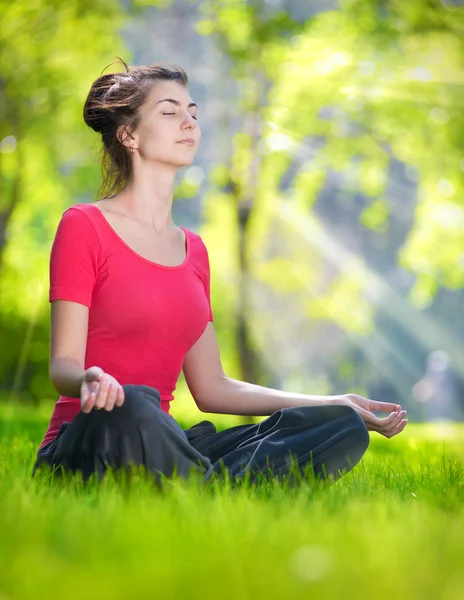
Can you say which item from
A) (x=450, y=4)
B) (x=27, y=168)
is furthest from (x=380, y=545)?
(x=27, y=168)

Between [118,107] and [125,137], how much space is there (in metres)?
0.12

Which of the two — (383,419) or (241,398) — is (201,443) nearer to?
(241,398)

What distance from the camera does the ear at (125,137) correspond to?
10.8 ft

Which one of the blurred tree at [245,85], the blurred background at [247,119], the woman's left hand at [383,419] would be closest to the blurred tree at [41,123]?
the blurred background at [247,119]

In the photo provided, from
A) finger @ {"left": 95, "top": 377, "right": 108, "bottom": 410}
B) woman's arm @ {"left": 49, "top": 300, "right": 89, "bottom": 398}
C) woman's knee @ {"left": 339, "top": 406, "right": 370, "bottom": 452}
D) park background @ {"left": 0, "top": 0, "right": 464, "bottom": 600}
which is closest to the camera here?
park background @ {"left": 0, "top": 0, "right": 464, "bottom": 600}

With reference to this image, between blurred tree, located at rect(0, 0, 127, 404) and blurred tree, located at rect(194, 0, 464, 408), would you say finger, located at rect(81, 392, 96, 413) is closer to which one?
blurred tree, located at rect(194, 0, 464, 408)

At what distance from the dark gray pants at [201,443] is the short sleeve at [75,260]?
426mm

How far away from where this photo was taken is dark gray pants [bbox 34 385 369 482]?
2514 mm

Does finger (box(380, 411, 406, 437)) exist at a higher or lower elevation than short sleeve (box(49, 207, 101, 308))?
lower

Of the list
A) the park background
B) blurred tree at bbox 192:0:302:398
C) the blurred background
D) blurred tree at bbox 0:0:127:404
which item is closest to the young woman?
the park background

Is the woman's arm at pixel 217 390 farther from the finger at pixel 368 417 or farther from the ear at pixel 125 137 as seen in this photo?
the ear at pixel 125 137

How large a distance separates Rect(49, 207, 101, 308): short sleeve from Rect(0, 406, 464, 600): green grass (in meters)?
0.61

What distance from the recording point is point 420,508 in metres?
2.37

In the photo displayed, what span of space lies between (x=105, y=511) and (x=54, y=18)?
27.9 feet
